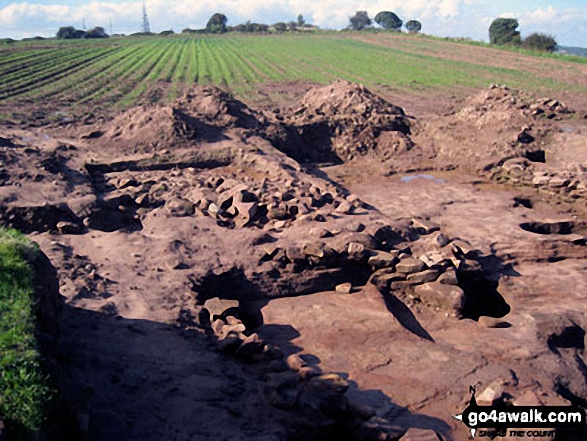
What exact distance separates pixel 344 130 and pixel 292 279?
9028 mm

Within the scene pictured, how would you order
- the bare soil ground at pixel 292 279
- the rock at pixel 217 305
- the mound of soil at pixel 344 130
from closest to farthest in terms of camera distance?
the bare soil ground at pixel 292 279, the rock at pixel 217 305, the mound of soil at pixel 344 130

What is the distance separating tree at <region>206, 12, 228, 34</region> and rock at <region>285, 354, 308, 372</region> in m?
91.4

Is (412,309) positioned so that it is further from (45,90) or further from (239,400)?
(45,90)

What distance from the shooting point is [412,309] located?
7.87m

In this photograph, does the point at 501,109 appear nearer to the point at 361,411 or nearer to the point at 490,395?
the point at 490,395

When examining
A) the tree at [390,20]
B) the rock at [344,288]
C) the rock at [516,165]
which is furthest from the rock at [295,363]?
the tree at [390,20]

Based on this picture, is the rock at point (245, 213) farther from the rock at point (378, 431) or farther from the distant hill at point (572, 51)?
the distant hill at point (572, 51)

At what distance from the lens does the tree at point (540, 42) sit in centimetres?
4875

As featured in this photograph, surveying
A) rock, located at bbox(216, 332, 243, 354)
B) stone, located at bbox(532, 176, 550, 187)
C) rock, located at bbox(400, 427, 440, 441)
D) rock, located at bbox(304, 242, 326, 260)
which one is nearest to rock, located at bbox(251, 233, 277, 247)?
rock, located at bbox(304, 242, 326, 260)

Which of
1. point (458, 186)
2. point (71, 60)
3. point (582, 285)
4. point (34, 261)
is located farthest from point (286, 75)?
point (34, 261)

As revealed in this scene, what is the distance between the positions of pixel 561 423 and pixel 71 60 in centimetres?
A: 3939

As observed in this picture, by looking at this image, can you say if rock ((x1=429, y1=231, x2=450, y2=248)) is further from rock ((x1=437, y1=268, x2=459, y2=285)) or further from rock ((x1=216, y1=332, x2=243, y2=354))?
rock ((x1=216, y1=332, x2=243, y2=354))

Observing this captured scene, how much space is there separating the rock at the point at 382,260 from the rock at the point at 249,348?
8.61 feet

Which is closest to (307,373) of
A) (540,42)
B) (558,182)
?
(558,182)
